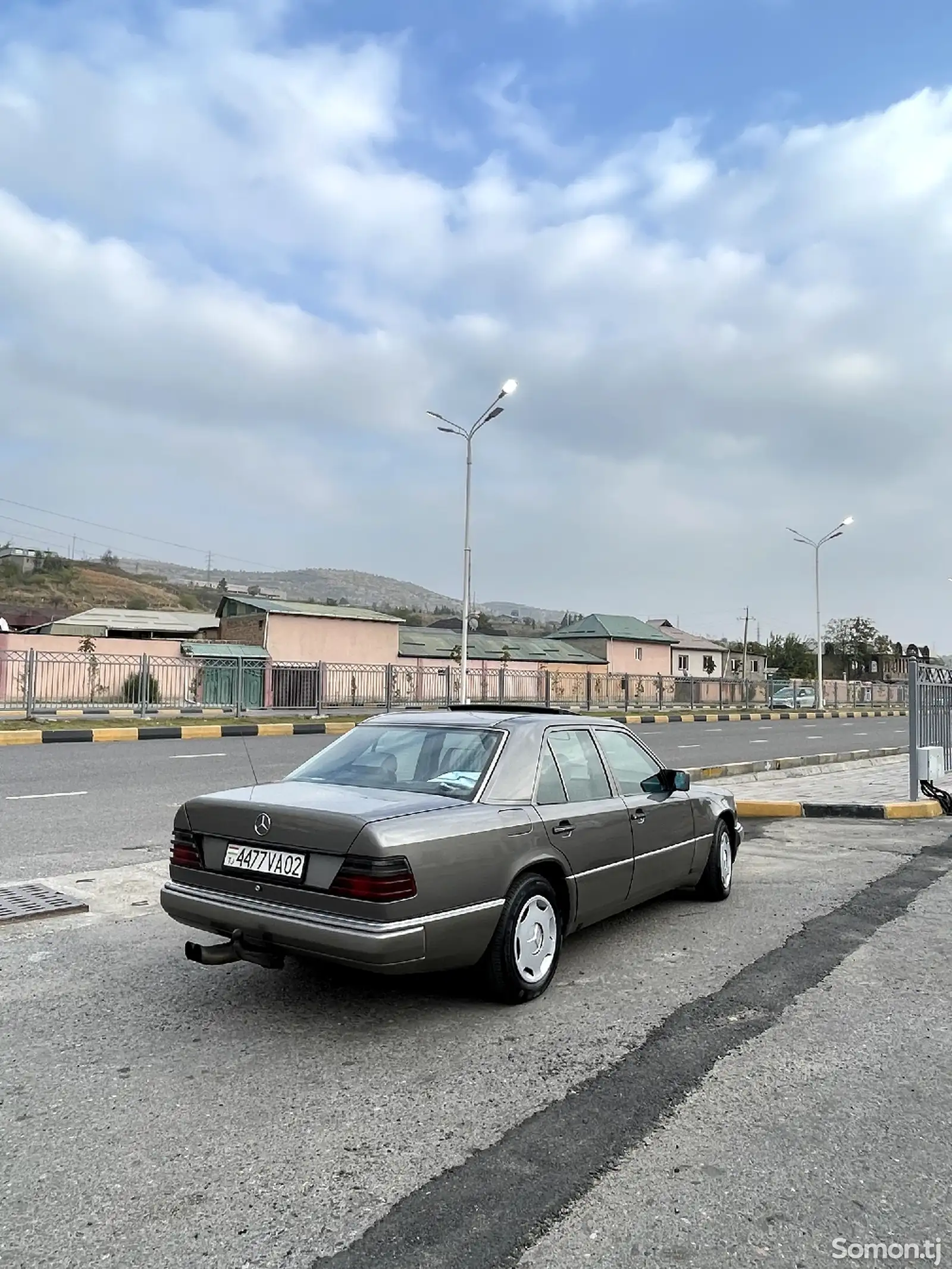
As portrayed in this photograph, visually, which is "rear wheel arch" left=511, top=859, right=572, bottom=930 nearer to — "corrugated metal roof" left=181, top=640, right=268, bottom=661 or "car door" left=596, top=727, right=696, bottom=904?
"car door" left=596, top=727, right=696, bottom=904

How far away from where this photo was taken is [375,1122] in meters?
3.04

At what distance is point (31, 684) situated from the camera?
Answer: 72.0 feet

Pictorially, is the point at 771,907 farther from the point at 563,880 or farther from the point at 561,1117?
the point at 561,1117

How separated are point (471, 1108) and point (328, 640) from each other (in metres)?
45.7

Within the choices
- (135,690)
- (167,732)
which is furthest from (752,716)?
(167,732)

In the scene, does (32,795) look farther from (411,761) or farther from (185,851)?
(411,761)

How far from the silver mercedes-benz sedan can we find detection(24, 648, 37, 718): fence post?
19.2 metres

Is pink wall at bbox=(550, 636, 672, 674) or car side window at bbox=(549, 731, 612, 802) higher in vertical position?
pink wall at bbox=(550, 636, 672, 674)

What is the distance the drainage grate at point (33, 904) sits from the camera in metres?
5.34

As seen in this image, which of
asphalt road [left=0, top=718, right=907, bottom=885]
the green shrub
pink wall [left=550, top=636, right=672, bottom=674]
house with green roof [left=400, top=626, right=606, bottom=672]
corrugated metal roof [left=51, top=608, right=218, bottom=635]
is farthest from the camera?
pink wall [left=550, top=636, right=672, bottom=674]

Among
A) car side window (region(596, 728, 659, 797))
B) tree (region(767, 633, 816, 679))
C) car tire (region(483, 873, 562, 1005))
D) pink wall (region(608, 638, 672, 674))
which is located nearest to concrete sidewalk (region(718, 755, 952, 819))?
car side window (region(596, 728, 659, 797))

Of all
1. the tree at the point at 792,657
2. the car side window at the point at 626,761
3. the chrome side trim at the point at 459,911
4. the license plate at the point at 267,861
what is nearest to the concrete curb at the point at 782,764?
the car side window at the point at 626,761

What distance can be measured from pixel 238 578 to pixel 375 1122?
657 ft

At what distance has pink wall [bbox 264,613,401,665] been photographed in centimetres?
4678
